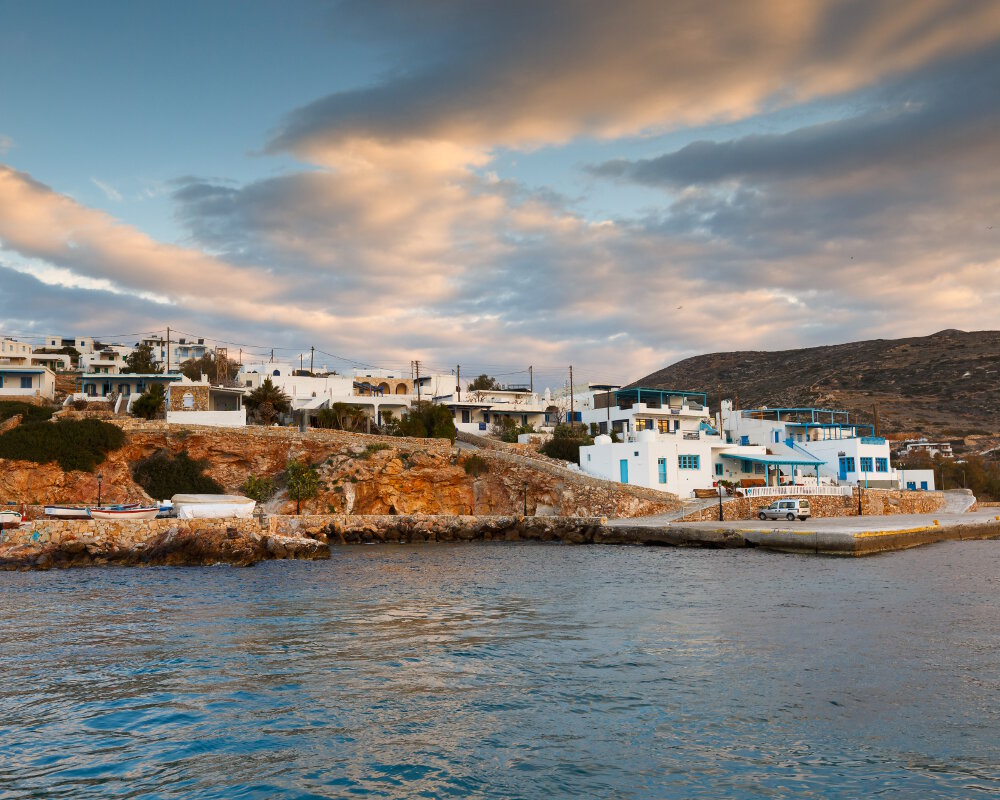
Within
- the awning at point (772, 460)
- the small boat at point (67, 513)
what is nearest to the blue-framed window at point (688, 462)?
the awning at point (772, 460)

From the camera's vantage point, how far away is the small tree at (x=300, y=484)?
5409 cm

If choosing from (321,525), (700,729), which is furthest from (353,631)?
(321,525)

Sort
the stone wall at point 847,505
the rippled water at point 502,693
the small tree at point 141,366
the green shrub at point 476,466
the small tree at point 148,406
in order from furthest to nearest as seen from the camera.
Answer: the small tree at point 141,366 → the small tree at point 148,406 → the green shrub at point 476,466 → the stone wall at point 847,505 → the rippled water at point 502,693

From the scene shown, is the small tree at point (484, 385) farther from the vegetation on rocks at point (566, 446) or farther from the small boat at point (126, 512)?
the small boat at point (126, 512)

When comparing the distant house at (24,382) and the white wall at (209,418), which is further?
the distant house at (24,382)

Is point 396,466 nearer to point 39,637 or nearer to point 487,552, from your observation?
point 487,552

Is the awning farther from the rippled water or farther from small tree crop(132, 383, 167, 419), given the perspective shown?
small tree crop(132, 383, 167, 419)

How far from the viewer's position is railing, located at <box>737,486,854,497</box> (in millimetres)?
54562

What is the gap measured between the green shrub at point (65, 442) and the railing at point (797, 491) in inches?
1788

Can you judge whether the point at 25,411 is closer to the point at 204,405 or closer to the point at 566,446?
the point at 204,405

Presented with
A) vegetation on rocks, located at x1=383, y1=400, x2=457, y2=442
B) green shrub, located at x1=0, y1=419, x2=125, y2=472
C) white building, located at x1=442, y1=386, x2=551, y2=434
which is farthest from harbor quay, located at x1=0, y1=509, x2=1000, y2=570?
white building, located at x1=442, y1=386, x2=551, y2=434

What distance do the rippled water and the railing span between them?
29.1 metres

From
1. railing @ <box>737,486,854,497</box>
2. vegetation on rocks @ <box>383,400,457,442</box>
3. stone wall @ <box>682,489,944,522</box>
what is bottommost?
stone wall @ <box>682,489,944,522</box>

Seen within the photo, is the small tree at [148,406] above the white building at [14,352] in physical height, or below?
below
